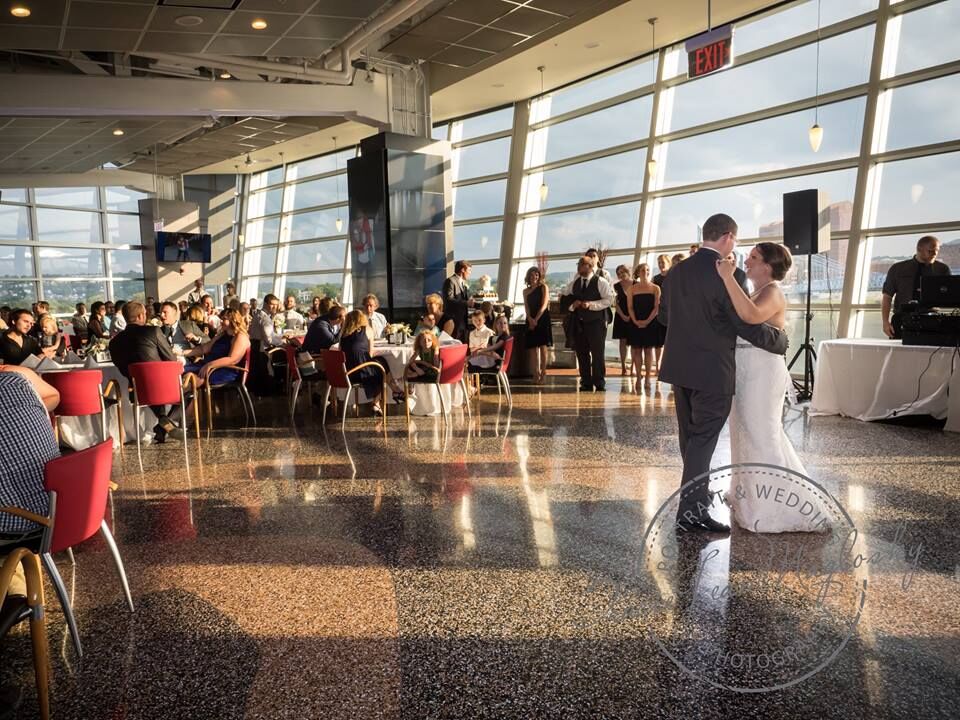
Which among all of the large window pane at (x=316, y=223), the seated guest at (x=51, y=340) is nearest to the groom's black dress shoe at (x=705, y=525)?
the seated guest at (x=51, y=340)

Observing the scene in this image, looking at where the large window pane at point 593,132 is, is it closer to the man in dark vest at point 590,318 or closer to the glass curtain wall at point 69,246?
the man in dark vest at point 590,318

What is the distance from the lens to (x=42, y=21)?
7883 millimetres

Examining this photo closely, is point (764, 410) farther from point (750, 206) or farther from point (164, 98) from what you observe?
point (164, 98)

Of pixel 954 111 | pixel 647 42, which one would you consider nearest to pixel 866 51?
pixel 954 111

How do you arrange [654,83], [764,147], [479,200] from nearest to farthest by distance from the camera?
[764,147] < [654,83] < [479,200]

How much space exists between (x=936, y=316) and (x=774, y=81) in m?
5.25

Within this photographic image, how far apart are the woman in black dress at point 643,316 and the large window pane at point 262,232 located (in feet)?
44.8

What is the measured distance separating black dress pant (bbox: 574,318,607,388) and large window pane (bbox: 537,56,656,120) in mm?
4885

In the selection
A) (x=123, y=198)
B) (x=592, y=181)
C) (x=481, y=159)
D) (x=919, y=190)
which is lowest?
(x=919, y=190)

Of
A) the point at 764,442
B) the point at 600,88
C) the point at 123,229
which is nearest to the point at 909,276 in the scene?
the point at 764,442

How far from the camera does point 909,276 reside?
7.39 meters

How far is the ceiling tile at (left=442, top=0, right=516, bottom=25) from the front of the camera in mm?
9258

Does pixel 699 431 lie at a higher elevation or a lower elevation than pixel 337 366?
higher

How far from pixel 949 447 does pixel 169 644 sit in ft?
18.7
